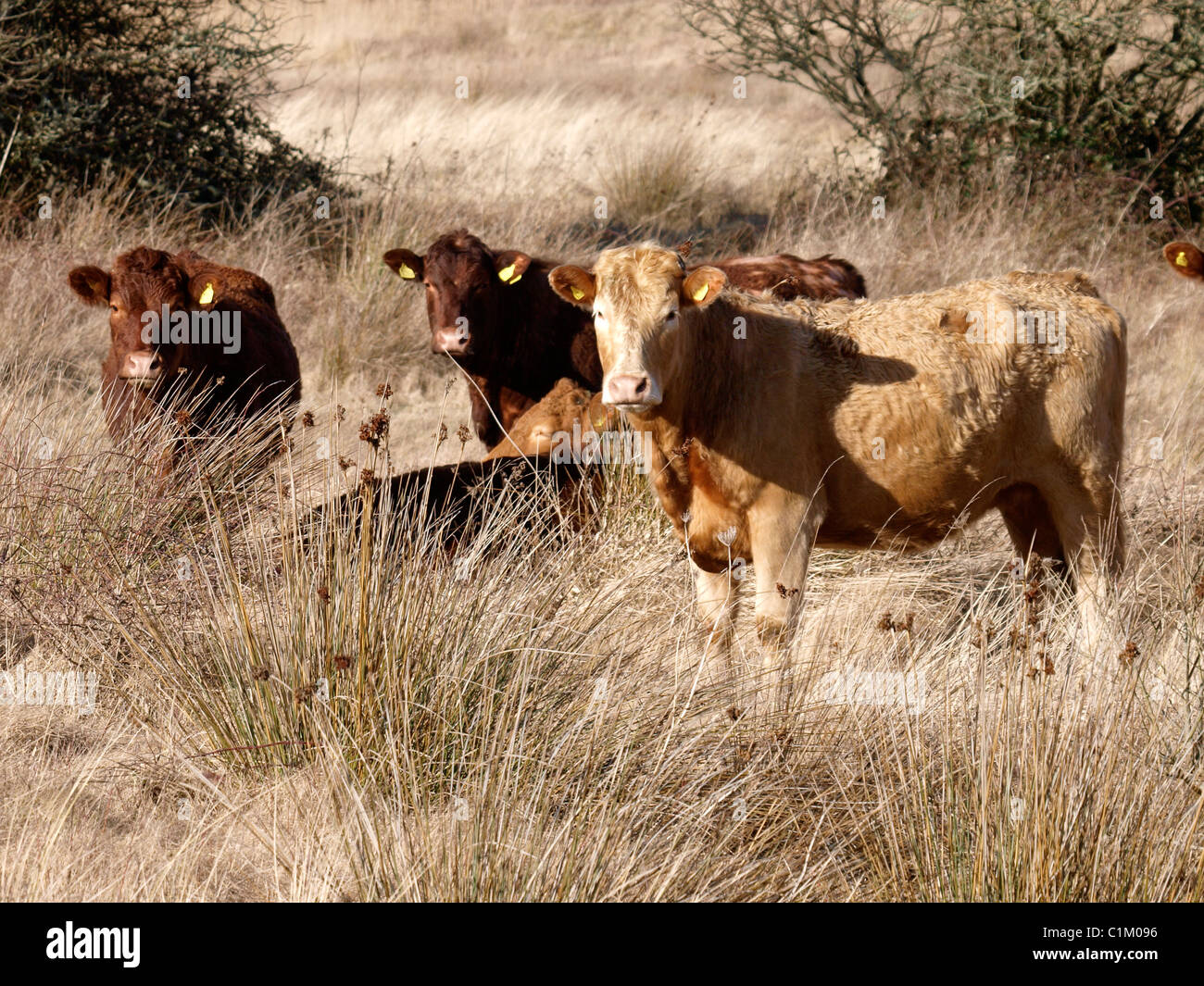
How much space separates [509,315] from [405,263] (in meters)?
0.80

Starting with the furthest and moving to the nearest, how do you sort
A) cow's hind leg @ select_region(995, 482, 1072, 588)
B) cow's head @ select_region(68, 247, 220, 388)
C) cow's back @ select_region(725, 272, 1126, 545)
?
cow's head @ select_region(68, 247, 220, 388) < cow's hind leg @ select_region(995, 482, 1072, 588) < cow's back @ select_region(725, 272, 1126, 545)

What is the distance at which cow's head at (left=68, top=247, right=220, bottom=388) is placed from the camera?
727 cm

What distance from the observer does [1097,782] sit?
367 cm

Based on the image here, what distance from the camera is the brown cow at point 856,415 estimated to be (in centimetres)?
517

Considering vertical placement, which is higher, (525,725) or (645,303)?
(645,303)

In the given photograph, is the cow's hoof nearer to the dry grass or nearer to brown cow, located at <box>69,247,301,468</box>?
the dry grass

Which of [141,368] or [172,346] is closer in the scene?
[141,368]

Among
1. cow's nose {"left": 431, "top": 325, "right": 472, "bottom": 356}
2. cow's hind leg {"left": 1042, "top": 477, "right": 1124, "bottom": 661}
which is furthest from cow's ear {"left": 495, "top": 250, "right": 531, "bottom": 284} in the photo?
cow's hind leg {"left": 1042, "top": 477, "right": 1124, "bottom": 661}

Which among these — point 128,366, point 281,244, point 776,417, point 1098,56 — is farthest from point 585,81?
point 776,417

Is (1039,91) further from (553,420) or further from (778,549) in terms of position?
(778,549)

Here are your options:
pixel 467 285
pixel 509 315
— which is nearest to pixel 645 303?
pixel 467 285

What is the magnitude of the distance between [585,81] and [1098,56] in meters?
12.8

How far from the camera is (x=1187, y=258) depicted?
6.32 metres

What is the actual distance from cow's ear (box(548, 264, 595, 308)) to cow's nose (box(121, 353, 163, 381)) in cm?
257
